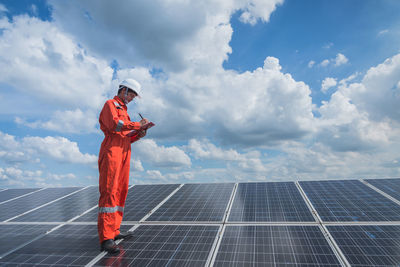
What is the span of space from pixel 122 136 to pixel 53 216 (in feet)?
14.7

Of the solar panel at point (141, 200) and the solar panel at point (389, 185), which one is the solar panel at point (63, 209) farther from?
the solar panel at point (389, 185)

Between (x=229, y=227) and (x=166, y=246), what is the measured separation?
1.52 metres

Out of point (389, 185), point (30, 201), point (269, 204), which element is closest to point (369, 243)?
point (269, 204)

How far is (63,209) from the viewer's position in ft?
24.3

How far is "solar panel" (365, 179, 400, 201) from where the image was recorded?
21.5 feet

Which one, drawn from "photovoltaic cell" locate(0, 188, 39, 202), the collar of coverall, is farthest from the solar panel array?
the collar of coverall

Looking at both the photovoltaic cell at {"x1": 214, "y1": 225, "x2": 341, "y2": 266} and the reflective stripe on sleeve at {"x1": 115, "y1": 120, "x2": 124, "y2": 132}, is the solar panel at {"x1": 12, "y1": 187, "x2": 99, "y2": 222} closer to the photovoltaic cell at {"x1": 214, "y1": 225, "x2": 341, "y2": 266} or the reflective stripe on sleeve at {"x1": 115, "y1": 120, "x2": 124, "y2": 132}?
the reflective stripe on sleeve at {"x1": 115, "y1": 120, "x2": 124, "y2": 132}

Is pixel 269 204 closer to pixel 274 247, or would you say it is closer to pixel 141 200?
pixel 274 247

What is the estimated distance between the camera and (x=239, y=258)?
372 cm

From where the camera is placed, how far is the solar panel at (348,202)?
5227 mm

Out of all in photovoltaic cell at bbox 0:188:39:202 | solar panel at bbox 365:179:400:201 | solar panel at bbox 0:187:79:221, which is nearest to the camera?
solar panel at bbox 365:179:400:201

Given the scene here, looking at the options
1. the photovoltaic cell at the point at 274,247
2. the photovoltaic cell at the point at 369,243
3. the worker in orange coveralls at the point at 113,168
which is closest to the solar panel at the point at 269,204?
the photovoltaic cell at the point at 274,247

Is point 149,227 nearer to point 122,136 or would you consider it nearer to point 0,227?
point 122,136

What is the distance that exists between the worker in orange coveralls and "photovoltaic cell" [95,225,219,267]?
0.94 feet
